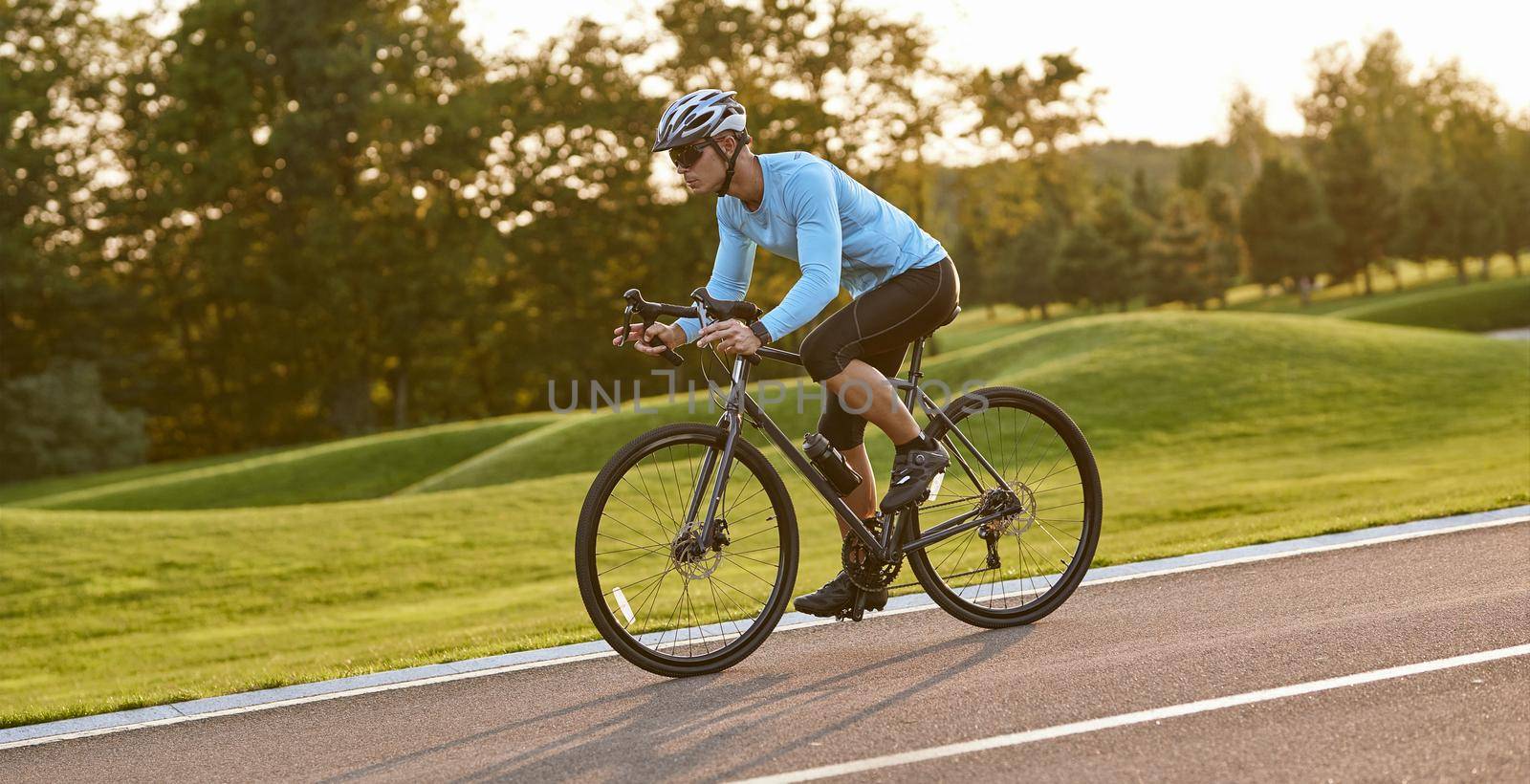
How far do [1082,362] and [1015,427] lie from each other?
19.4 m

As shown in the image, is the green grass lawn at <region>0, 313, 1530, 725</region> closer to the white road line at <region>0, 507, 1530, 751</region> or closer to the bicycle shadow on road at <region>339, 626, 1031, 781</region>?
the white road line at <region>0, 507, 1530, 751</region>

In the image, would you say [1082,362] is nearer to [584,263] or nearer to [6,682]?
[6,682]

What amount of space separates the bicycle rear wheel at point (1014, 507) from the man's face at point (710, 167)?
140cm

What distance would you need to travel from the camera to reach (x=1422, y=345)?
25547 millimetres

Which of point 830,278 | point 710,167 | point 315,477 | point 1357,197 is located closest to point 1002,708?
point 830,278

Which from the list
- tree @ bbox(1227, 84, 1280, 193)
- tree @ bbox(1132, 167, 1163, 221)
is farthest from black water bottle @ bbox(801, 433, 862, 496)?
tree @ bbox(1227, 84, 1280, 193)

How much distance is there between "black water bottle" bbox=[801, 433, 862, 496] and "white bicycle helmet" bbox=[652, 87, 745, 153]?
124cm

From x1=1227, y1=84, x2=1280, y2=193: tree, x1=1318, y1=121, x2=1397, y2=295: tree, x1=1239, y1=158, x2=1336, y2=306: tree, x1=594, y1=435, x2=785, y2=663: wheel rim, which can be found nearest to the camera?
x1=594, y1=435, x2=785, y2=663: wheel rim

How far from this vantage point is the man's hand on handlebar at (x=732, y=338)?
494 centimetres

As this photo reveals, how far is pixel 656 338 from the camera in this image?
17.0 feet

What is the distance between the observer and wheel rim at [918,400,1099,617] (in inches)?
228

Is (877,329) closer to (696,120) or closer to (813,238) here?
(813,238)

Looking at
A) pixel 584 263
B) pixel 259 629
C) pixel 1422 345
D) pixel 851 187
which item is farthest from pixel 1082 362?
pixel 584 263

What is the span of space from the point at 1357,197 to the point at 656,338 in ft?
234
